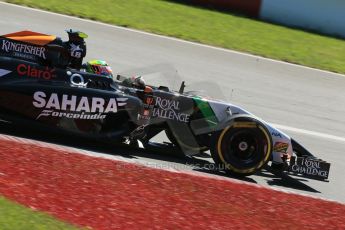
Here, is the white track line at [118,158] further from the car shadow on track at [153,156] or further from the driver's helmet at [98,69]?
the driver's helmet at [98,69]

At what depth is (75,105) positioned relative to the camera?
303 inches

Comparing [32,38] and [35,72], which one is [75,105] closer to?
[35,72]

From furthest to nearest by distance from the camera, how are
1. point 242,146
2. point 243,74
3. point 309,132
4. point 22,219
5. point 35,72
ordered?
point 243,74 → point 309,132 → point 242,146 → point 35,72 → point 22,219

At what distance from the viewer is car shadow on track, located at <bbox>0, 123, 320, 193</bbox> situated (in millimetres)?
7918

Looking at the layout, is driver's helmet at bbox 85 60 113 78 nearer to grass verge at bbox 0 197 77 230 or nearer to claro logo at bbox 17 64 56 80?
claro logo at bbox 17 64 56 80

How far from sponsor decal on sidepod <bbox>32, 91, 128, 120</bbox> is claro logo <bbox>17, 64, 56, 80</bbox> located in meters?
0.24

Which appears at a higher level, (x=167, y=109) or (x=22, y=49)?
(x=22, y=49)

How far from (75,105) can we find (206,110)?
173cm

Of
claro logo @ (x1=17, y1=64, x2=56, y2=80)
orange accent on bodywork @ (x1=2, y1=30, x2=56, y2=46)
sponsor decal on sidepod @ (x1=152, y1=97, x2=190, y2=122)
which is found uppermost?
orange accent on bodywork @ (x1=2, y1=30, x2=56, y2=46)

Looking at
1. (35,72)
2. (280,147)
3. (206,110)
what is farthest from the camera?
(280,147)

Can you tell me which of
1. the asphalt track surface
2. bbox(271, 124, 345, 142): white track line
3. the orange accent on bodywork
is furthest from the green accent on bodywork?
bbox(271, 124, 345, 142): white track line

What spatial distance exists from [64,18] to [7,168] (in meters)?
9.00

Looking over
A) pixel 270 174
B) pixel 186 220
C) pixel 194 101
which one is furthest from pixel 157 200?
pixel 270 174

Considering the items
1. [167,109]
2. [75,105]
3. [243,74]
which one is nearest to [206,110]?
[167,109]
